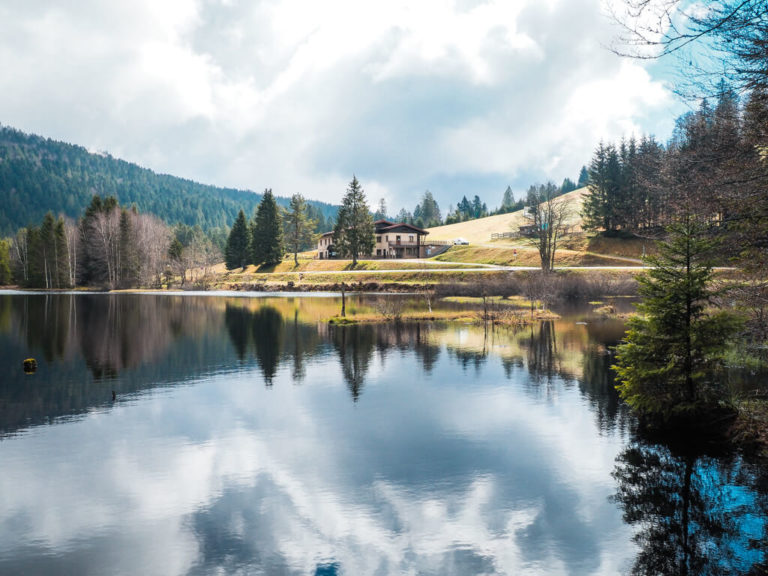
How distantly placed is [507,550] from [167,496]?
299 inches

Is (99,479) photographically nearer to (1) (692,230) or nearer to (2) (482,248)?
(1) (692,230)

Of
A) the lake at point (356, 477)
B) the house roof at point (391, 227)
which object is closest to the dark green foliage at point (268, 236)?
the house roof at point (391, 227)


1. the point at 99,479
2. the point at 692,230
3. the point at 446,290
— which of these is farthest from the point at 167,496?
the point at 446,290

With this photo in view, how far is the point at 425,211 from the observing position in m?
195

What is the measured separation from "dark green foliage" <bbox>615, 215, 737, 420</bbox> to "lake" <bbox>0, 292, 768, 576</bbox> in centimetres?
161

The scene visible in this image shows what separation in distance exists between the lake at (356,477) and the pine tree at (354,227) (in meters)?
75.5

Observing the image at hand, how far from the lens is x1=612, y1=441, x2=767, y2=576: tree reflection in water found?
9109 mm

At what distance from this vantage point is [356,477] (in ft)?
42.3

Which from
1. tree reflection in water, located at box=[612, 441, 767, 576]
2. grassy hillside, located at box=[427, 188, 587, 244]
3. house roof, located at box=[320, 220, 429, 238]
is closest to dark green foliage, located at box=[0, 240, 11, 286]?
house roof, located at box=[320, 220, 429, 238]

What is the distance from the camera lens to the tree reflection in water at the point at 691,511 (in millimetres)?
9109

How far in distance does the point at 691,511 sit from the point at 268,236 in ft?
341

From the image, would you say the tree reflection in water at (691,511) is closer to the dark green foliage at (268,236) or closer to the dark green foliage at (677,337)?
the dark green foliage at (677,337)

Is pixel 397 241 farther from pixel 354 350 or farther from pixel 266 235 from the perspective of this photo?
pixel 354 350

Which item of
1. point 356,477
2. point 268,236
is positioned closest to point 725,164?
point 356,477
